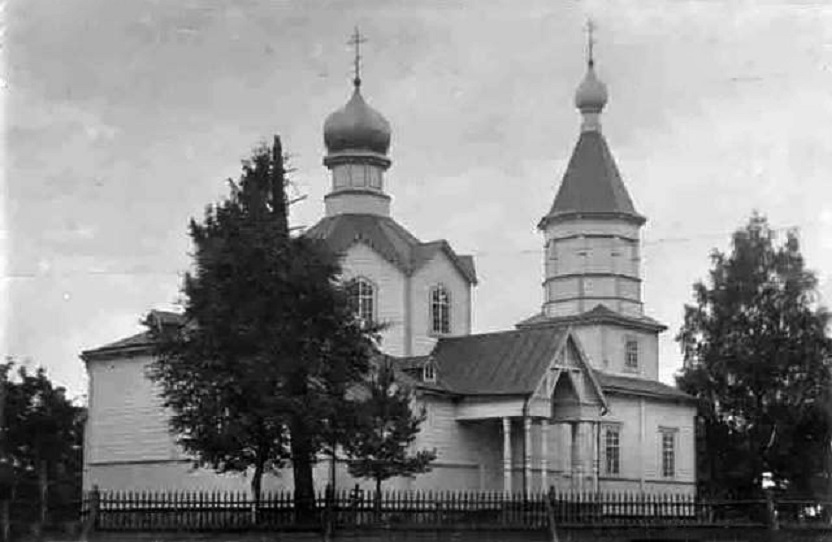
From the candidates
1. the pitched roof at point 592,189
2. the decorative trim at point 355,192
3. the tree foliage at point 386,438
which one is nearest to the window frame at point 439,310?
the decorative trim at point 355,192

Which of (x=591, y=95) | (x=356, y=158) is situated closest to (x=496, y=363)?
(x=356, y=158)

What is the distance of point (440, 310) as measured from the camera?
1933 inches

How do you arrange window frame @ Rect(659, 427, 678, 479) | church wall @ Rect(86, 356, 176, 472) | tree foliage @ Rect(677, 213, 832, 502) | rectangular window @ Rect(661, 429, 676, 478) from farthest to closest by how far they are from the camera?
tree foliage @ Rect(677, 213, 832, 502)
rectangular window @ Rect(661, 429, 676, 478)
window frame @ Rect(659, 427, 678, 479)
church wall @ Rect(86, 356, 176, 472)

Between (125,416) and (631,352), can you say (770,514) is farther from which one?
(631,352)

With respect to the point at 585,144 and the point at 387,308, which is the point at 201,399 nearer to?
the point at 387,308

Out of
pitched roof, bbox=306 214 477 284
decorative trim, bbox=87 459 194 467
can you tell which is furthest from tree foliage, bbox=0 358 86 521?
pitched roof, bbox=306 214 477 284

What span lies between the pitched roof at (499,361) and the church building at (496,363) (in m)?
0.05

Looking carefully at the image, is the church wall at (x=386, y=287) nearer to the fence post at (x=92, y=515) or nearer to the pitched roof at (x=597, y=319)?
the pitched roof at (x=597, y=319)

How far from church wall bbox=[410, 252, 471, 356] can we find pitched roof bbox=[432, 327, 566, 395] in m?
0.87

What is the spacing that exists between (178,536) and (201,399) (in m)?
3.02

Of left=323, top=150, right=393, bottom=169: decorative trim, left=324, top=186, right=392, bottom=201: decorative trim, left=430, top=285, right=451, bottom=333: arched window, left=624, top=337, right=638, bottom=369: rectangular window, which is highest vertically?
left=323, top=150, right=393, bottom=169: decorative trim

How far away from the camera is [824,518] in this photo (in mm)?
38375

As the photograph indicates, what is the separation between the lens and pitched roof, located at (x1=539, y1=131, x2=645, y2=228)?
5778 centimetres

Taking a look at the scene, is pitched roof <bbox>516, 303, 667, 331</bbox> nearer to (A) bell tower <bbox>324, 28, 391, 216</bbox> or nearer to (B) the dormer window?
(A) bell tower <bbox>324, 28, 391, 216</bbox>
